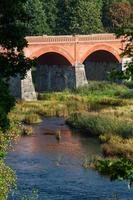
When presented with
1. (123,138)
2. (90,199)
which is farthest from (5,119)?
(123,138)

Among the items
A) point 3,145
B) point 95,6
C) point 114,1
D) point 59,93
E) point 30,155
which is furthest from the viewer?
point 114,1

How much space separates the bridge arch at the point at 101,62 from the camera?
79.1 m

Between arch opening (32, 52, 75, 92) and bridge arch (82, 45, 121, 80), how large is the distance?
16.5 feet

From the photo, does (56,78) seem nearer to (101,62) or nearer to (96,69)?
(101,62)

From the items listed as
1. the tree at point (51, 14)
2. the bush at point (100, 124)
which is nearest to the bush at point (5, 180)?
the bush at point (100, 124)

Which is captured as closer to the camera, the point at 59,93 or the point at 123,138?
the point at 123,138

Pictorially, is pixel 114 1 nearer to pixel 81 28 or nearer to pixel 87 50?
pixel 81 28

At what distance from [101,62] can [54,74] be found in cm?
1098

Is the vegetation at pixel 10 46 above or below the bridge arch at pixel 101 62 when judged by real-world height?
below

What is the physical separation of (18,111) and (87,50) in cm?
2031

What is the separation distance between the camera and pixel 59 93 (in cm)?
7025

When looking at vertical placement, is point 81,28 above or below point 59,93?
above

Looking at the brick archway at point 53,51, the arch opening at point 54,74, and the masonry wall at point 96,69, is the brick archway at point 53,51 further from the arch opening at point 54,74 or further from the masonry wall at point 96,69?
the masonry wall at point 96,69

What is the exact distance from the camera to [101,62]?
84500 millimetres
